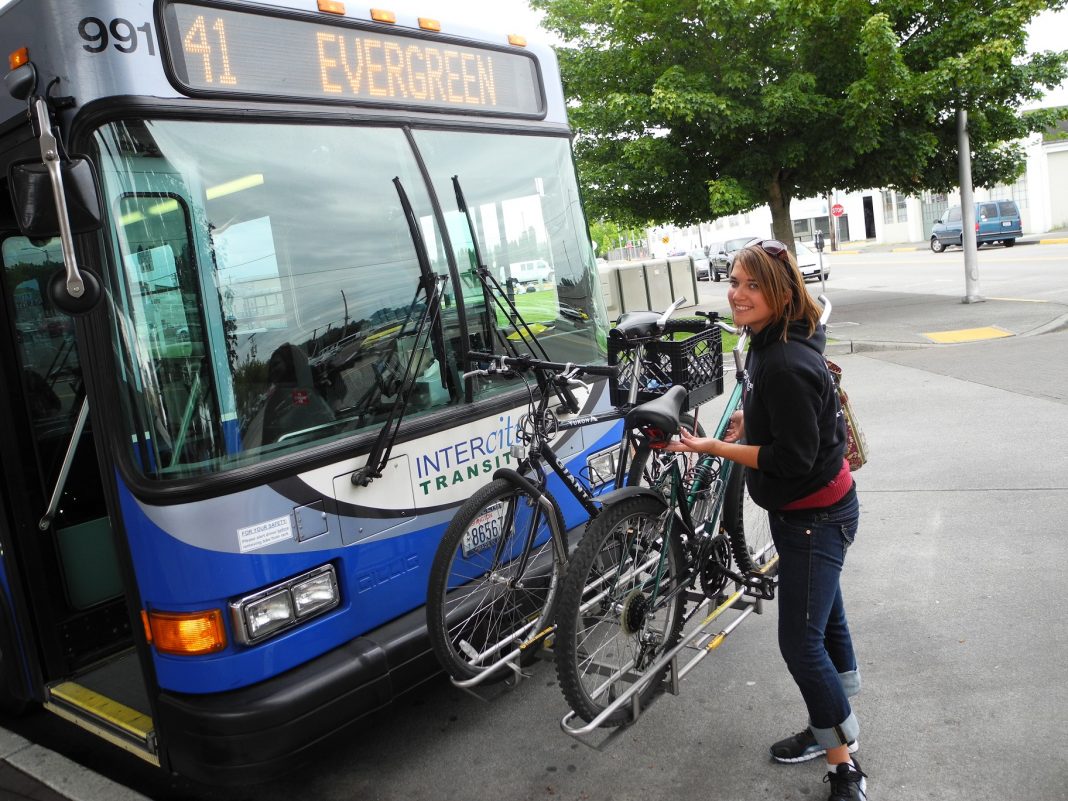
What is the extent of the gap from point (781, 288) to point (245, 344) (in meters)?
1.76

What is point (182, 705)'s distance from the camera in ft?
9.71

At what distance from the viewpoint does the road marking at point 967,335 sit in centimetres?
1262

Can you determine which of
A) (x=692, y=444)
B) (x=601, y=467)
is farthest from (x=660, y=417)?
(x=601, y=467)

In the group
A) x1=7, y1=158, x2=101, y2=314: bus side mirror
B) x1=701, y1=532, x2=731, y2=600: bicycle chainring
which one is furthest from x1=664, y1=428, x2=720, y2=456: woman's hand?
x1=7, y1=158, x2=101, y2=314: bus side mirror

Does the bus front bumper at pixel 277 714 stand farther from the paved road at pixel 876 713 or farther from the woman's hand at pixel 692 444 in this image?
the woman's hand at pixel 692 444

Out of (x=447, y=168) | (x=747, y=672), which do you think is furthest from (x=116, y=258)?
(x=747, y=672)

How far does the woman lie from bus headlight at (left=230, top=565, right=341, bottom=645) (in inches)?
53.0

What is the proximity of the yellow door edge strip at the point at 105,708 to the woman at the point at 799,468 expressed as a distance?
222 cm

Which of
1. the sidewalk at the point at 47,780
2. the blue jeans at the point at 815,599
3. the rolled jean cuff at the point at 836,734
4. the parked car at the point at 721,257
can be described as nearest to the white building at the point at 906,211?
the parked car at the point at 721,257

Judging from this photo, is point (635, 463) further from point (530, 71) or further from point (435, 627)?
point (530, 71)

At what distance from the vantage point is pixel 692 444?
9.86 ft

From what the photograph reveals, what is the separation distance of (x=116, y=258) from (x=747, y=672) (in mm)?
3018

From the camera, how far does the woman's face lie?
9.36 ft

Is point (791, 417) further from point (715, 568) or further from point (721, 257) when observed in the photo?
point (721, 257)
